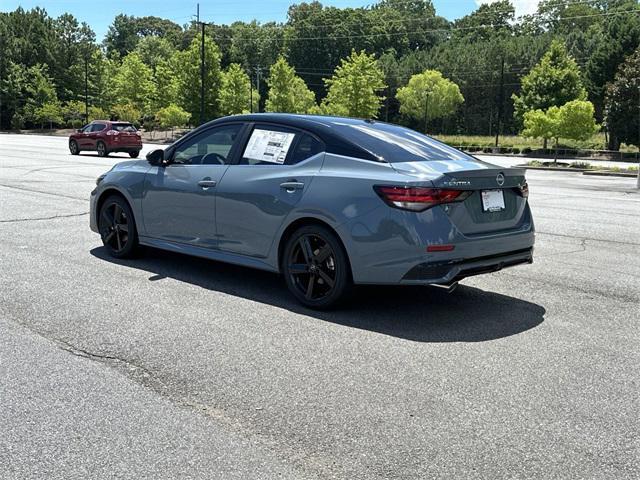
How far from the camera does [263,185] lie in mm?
5996

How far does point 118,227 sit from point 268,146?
2311 mm

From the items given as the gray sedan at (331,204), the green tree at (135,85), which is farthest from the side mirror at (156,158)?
the green tree at (135,85)

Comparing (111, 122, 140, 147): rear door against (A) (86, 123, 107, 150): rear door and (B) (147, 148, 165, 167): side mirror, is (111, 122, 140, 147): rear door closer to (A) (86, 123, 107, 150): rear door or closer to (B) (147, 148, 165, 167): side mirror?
(A) (86, 123, 107, 150): rear door

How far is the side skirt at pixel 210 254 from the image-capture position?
6.14 meters

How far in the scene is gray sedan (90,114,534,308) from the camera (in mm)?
5199

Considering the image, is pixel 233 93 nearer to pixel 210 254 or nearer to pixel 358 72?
pixel 358 72

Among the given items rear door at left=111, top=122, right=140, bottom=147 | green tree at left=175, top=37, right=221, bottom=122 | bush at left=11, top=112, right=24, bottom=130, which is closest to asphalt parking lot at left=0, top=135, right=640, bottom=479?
rear door at left=111, top=122, right=140, bottom=147

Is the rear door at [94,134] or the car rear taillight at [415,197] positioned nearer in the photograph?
the car rear taillight at [415,197]

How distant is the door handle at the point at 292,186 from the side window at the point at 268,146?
11.4 inches

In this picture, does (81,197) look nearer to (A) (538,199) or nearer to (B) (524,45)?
(A) (538,199)

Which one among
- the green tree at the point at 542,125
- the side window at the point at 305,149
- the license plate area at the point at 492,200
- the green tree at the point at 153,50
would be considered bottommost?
the license plate area at the point at 492,200

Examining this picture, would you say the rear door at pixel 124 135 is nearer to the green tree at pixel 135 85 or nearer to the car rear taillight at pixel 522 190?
the car rear taillight at pixel 522 190

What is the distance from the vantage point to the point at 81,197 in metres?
13.4

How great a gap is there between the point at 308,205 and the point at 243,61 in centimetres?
13667
